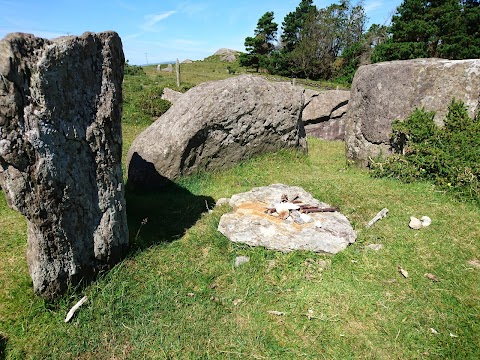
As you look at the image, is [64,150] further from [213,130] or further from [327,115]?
[327,115]

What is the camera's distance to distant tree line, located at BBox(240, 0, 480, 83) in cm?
3284

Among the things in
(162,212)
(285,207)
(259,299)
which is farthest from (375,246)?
(162,212)

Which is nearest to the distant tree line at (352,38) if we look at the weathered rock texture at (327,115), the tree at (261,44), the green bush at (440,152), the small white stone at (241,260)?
the tree at (261,44)

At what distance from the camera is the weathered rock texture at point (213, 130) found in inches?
281

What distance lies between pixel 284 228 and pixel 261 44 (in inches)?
1865

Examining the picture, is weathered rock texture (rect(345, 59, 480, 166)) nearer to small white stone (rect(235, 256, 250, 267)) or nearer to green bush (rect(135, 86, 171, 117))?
small white stone (rect(235, 256, 250, 267))

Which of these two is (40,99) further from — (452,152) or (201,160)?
(452,152)

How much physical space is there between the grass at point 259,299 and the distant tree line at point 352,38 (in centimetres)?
3521

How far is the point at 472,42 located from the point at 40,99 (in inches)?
1593

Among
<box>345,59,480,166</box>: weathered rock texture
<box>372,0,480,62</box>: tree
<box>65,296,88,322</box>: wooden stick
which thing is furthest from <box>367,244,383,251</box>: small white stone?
<box>372,0,480,62</box>: tree

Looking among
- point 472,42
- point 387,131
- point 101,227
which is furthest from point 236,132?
point 472,42

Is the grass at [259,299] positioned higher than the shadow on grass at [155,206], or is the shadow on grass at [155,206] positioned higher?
the shadow on grass at [155,206]

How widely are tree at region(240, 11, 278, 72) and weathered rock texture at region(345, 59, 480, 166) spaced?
39.4 meters

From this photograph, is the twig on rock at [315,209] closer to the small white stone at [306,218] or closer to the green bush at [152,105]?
the small white stone at [306,218]
